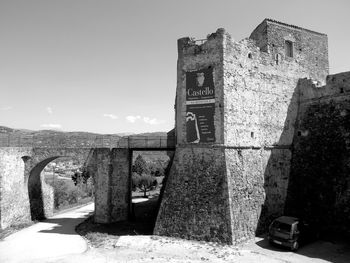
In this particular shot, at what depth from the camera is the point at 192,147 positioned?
1515cm

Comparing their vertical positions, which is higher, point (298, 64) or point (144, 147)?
point (298, 64)

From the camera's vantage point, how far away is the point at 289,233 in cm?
1224

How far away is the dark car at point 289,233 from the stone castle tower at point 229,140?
1.53 m

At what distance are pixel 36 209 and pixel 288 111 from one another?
19317 mm

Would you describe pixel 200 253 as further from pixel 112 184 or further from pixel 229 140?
pixel 112 184

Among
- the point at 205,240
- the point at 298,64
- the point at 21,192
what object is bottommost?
the point at 205,240

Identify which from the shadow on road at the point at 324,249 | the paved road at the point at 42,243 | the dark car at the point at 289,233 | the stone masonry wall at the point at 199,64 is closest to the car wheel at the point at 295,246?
the dark car at the point at 289,233

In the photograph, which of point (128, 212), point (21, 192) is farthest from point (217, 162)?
point (21, 192)

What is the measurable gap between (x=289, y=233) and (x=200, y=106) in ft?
25.1

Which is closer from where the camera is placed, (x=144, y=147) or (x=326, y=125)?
(x=326, y=125)

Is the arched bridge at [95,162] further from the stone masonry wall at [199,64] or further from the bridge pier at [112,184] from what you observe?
the stone masonry wall at [199,64]

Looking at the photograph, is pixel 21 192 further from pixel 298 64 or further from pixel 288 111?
pixel 298 64

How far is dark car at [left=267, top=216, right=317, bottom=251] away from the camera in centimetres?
1217

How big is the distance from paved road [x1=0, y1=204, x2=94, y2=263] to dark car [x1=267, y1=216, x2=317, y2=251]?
30.4 feet
